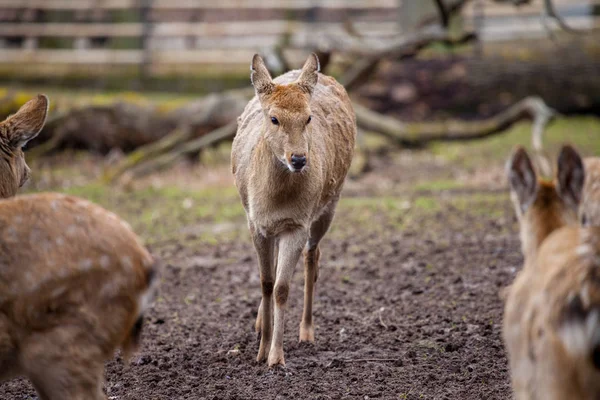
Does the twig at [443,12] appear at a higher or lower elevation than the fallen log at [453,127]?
higher

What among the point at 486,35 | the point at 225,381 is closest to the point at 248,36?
the point at 486,35

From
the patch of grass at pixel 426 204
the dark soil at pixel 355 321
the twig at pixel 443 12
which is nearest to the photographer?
the dark soil at pixel 355 321

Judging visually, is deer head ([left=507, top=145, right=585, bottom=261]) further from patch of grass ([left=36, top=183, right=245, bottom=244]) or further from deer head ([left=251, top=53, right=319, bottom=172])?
patch of grass ([left=36, top=183, right=245, bottom=244])

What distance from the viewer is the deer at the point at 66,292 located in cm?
A: 347

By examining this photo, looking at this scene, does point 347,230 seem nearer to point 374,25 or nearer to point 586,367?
point 586,367

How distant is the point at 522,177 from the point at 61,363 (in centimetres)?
215

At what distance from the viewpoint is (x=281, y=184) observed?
5.43 m

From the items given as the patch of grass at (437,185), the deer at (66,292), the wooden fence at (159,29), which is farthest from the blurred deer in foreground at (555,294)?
the wooden fence at (159,29)

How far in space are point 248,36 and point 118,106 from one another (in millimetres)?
8775

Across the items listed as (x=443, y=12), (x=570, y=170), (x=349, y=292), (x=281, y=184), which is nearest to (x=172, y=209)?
(x=349, y=292)

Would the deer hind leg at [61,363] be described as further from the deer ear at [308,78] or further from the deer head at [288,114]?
the deer ear at [308,78]

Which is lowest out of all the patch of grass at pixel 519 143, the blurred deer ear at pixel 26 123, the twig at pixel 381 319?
the patch of grass at pixel 519 143

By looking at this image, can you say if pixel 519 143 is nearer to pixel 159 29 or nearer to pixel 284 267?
pixel 284 267

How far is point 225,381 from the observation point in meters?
4.88
